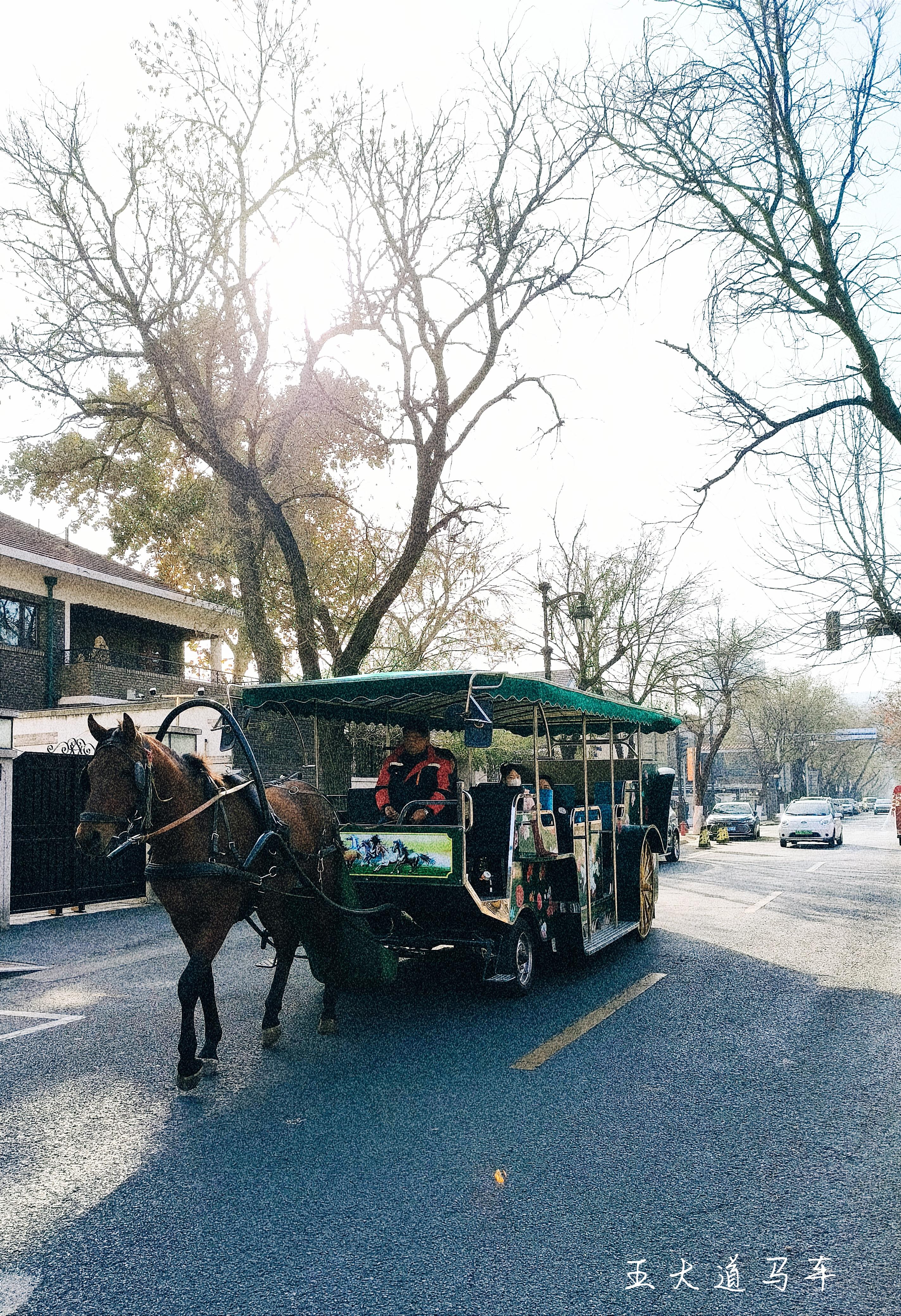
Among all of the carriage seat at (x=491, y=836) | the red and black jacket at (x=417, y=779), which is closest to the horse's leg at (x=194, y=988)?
the red and black jacket at (x=417, y=779)

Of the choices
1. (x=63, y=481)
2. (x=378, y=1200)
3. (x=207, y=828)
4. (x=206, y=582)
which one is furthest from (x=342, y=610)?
(x=378, y=1200)

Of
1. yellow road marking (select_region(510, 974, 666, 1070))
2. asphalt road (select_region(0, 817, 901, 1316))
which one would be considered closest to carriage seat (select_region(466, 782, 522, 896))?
asphalt road (select_region(0, 817, 901, 1316))

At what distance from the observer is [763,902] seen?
586 inches

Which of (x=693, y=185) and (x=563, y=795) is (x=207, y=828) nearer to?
(x=563, y=795)

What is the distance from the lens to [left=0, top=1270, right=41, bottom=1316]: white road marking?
3.37 m

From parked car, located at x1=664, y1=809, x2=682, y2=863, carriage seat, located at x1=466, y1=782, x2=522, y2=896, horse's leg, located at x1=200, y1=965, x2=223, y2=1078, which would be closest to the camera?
horse's leg, located at x1=200, y1=965, x2=223, y2=1078

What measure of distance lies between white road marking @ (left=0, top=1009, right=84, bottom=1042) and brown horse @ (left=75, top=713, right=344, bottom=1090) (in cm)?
162

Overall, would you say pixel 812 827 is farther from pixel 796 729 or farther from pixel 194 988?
pixel 796 729

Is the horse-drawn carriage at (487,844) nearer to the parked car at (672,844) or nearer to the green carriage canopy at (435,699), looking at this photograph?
the green carriage canopy at (435,699)

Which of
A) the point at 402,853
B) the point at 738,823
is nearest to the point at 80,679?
the point at 402,853

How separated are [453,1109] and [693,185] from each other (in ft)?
33.3

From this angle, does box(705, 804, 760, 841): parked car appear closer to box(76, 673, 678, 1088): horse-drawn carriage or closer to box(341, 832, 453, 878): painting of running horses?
box(76, 673, 678, 1088): horse-drawn carriage

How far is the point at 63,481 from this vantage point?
2581 centimetres

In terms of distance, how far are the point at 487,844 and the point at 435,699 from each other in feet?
4.72
